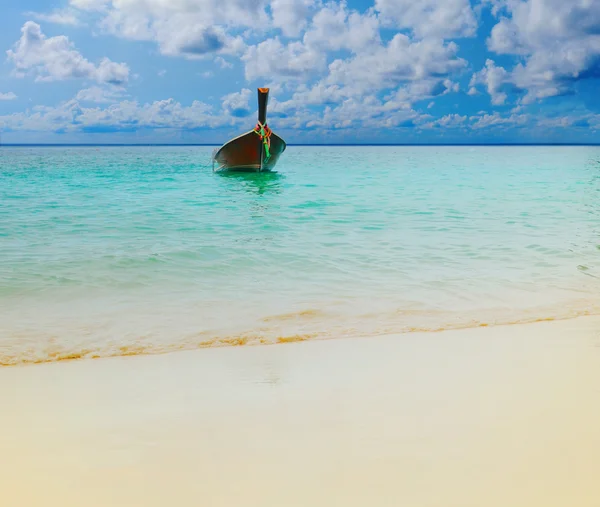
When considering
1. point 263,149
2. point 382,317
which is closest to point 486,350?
point 382,317

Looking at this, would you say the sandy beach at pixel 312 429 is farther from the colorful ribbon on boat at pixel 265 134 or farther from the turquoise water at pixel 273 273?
the colorful ribbon on boat at pixel 265 134

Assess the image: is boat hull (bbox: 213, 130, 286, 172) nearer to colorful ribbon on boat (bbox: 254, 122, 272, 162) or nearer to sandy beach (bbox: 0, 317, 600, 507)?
colorful ribbon on boat (bbox: 254, 122, 272, 162)

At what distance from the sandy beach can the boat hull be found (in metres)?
27.1

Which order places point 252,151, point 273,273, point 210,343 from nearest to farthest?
point 210,343 → point 273,273 → point 252,151

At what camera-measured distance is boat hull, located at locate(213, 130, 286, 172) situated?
31156 mm

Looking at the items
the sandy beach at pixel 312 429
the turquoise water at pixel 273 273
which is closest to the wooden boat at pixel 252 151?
the turquoise water at pixel 273 273

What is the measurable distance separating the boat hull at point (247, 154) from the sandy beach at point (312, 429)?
27.1 m

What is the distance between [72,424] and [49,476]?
0.64 m

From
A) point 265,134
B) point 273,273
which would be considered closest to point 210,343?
point 273,273

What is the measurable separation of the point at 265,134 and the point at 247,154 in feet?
5.42

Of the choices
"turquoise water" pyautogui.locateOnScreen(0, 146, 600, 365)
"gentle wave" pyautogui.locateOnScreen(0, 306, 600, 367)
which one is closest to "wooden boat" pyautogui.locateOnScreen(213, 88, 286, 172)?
"turquoise water" pyautogui.locateOnScreen(0, 146, 600, 365)

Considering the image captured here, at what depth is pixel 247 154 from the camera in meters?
31.7

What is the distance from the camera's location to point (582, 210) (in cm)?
1677

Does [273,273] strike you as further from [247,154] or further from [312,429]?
[247,154]
